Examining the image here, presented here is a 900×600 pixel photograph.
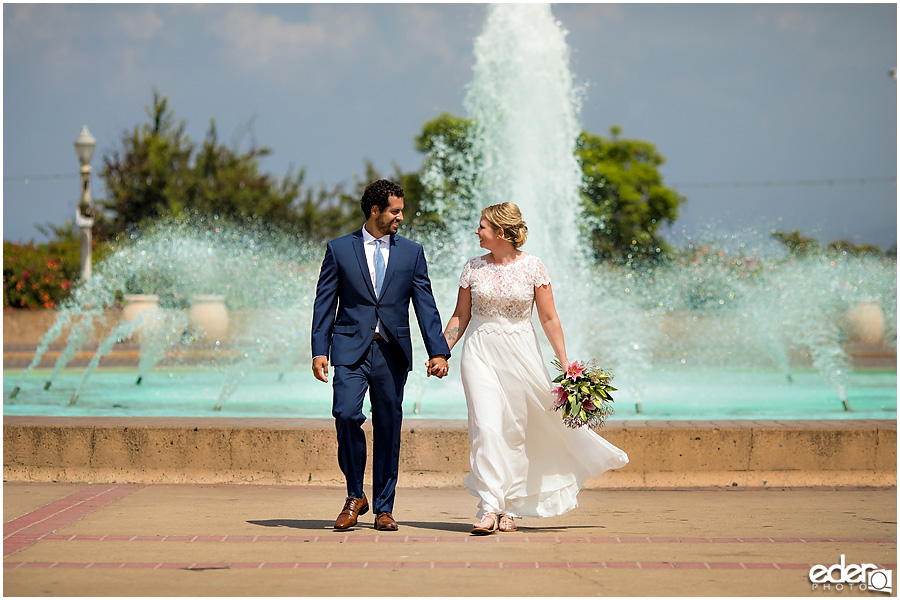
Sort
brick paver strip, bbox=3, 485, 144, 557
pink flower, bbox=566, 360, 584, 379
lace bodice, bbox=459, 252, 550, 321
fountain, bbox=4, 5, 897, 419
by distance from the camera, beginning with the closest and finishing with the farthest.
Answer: brick paver strip, bbox=3, 485, 144, 557 < pink flower, bbox=566, 360, 584, 379 < lace bodice, bbox=459, 252, 550, 321 < fountain, bbox=4, 5, 897, 419

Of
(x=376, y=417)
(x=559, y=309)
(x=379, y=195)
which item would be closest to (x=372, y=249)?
(x=379, y=195)

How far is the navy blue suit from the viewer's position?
19.9 feet

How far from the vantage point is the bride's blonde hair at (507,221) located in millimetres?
6309

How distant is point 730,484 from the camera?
7.67 metres

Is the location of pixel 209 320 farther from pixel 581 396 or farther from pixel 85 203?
pixel 581 396

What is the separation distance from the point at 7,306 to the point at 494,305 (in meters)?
21.7

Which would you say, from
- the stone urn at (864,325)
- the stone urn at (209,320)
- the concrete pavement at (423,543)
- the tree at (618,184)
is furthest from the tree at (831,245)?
the concrete pavement at (423,543)

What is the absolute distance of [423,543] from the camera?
19.0ft

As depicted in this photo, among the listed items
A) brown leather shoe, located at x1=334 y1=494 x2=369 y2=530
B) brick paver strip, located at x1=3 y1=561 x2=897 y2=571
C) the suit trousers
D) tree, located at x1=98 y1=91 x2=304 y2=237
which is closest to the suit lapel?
the suit trousers

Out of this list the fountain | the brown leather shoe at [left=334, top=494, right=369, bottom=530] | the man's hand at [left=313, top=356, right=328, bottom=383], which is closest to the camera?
the man's hand at [left=313, top=356, right=328, bottom=383]

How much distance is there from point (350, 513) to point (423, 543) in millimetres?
485

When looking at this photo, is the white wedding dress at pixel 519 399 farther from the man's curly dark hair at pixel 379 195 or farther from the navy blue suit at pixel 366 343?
the man's curly dark hair at pixel 379 195

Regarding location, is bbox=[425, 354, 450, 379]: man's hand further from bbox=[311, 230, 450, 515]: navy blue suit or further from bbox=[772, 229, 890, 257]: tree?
bbox=[772, 229, 890, 257]: tree

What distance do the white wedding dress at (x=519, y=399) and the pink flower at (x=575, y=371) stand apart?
0.62 feet
